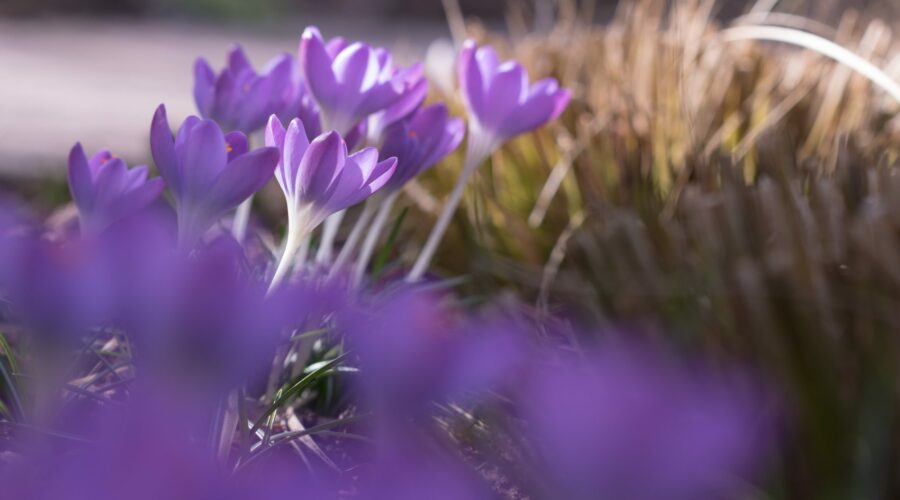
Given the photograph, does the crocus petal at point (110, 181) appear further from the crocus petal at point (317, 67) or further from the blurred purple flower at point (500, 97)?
the blurred purple flower at point (500, 97)

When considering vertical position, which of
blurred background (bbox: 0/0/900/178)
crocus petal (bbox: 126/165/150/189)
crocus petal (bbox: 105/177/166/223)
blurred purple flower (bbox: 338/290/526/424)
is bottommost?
blurred background (bbox: 0/0/900/178)

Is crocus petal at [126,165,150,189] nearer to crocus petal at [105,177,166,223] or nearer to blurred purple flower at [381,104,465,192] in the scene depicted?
crocus petal at [105,177,166,223]

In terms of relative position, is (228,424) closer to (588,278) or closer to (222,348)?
(222,348)

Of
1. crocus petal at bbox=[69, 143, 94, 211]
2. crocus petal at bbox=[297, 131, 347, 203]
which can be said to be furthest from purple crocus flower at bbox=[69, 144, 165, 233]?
A: crocus petal at bbox=[297, 131, 347, 203]

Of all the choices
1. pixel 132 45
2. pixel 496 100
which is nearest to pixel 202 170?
pixel 496 100

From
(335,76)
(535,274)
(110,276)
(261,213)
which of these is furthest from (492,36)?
(110,276)

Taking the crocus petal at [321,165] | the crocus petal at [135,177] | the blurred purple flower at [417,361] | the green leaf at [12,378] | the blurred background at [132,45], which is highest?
the crocus petal at [321,165]

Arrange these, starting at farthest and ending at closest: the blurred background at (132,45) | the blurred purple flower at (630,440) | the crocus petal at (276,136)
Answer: the blurred background at (132,45)
the crocus petal at (276,136)
the blurred purple flower at (630,440)

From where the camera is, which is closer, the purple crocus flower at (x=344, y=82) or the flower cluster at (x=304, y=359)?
the flower cluster at (x=304, y=359)

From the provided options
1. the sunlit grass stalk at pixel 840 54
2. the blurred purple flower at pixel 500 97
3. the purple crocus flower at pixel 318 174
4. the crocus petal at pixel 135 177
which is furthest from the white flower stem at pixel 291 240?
the sunlit grass stalk at pixel 840 54
